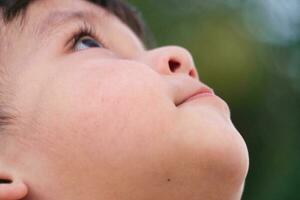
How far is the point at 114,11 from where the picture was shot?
93cm

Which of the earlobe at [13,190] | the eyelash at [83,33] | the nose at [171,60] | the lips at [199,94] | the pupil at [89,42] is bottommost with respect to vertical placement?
the earlobe at [13,190]

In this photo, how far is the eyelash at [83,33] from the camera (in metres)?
0.78

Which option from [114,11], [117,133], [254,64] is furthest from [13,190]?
[254,64]

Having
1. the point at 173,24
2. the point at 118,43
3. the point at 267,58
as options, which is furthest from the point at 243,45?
the point at 118,43

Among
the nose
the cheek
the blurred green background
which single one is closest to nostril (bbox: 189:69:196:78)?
the nose

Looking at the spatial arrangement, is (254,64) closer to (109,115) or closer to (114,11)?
(114,11)

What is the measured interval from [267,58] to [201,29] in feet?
1.52

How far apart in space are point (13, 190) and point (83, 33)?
24 centimetres

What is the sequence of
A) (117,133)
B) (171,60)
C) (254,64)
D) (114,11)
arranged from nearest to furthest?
(117,133)
(171,60)
(114,11)
(254,64)

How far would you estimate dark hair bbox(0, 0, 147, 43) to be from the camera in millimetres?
780

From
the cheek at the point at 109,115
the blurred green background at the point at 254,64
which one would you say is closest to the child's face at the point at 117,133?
the cheek at the point at 109,115

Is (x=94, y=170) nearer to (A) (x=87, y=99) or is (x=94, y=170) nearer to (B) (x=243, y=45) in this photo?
(A) (x=87, y=99)

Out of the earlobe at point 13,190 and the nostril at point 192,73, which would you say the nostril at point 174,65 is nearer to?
the nostril at point 192,73

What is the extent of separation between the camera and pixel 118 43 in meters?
0.83
